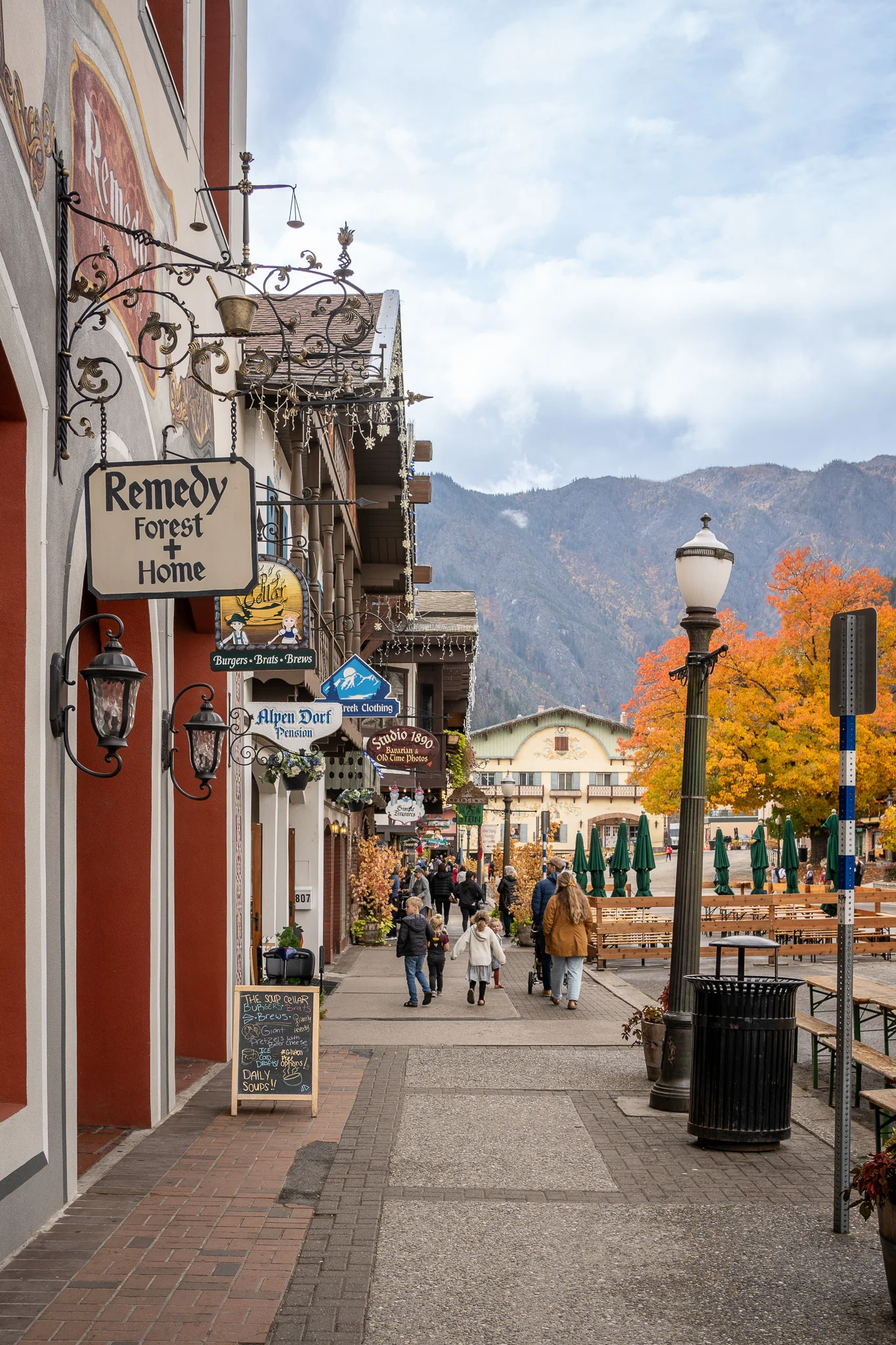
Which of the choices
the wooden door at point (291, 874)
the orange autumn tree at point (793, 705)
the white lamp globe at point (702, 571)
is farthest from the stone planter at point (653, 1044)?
the orange autumn tree at point (793, 705)

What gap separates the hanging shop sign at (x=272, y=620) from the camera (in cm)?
1092

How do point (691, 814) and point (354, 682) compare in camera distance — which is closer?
point (691, 814)

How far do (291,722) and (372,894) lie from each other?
16.6m

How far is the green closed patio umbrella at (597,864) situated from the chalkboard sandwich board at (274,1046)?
57.9 feet

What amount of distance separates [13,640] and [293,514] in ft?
35.0

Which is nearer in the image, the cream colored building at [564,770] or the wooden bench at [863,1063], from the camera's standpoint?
the wooden bench at [863,1063]

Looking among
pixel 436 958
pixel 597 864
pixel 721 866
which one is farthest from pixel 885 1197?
pixel 721 866

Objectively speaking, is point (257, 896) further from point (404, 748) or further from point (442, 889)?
point (442, 889)

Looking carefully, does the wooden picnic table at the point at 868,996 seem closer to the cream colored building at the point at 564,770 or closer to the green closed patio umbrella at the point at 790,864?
the green closed patio umbrella at the point at 790,864

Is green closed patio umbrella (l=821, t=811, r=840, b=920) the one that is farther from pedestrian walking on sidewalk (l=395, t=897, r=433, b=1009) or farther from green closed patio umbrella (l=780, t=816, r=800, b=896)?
pedestrian walking on sidewalk (l=395, t=897, r=433, b=1009)

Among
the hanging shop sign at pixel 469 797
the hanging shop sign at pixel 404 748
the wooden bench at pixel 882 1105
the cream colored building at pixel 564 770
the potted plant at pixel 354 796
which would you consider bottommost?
the cream colored building at pixel 564 770

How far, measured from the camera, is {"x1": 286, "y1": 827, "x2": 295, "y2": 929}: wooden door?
1931cm

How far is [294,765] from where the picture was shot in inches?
585

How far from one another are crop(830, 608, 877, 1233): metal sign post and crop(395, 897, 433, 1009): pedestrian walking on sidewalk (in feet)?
32.8
